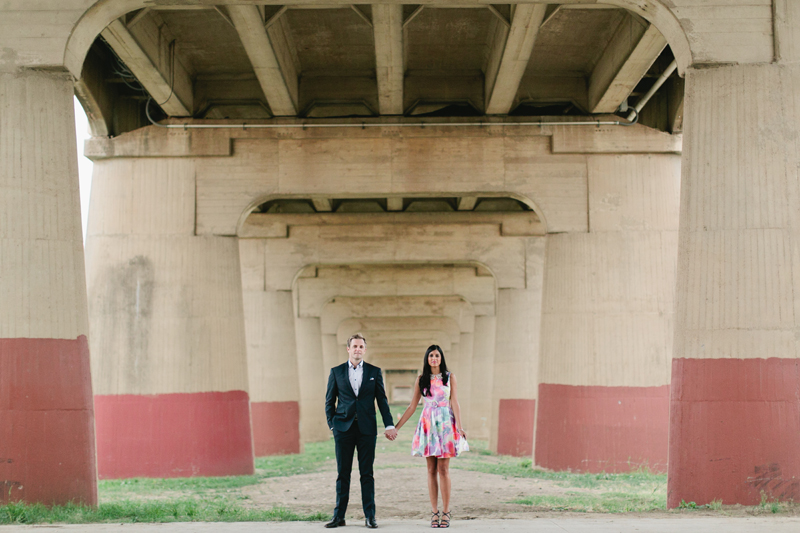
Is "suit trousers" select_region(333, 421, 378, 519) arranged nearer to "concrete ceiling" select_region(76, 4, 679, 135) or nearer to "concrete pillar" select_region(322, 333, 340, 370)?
"concrete ceiling" select_region(76, 4, 679, 135)

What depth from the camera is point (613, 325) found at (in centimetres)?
2108

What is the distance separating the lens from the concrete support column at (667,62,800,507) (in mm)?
11180

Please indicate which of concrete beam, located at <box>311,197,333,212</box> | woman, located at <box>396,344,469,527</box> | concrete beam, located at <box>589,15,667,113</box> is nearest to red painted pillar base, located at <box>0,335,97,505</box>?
woman, located at <box>396,344,469,527</box>

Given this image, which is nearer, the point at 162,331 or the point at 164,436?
the point at 164,436

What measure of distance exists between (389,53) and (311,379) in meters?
25.0

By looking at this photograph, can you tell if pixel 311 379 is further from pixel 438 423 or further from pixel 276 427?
pixel 438 423

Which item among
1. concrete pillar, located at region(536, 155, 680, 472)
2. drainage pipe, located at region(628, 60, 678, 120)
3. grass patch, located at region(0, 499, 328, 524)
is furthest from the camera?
concrete pillar, located at region(536, 155, 680, 472)

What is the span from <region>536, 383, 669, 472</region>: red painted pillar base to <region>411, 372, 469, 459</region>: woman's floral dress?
12134 mm

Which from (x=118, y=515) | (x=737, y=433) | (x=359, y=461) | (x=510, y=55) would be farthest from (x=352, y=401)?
(x=510, y=55)

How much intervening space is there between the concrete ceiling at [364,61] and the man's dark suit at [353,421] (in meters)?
8.85

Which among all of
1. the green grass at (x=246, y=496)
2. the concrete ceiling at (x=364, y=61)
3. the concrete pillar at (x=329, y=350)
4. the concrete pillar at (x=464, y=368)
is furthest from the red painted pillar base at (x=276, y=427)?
the concrete pillar at (x=464, y=368)

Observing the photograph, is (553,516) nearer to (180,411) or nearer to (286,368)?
(180,411)

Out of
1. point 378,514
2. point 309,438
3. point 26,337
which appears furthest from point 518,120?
point 309,438

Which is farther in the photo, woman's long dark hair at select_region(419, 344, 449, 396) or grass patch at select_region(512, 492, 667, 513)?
grass patch at select_region(512, 492, 667, 513)
